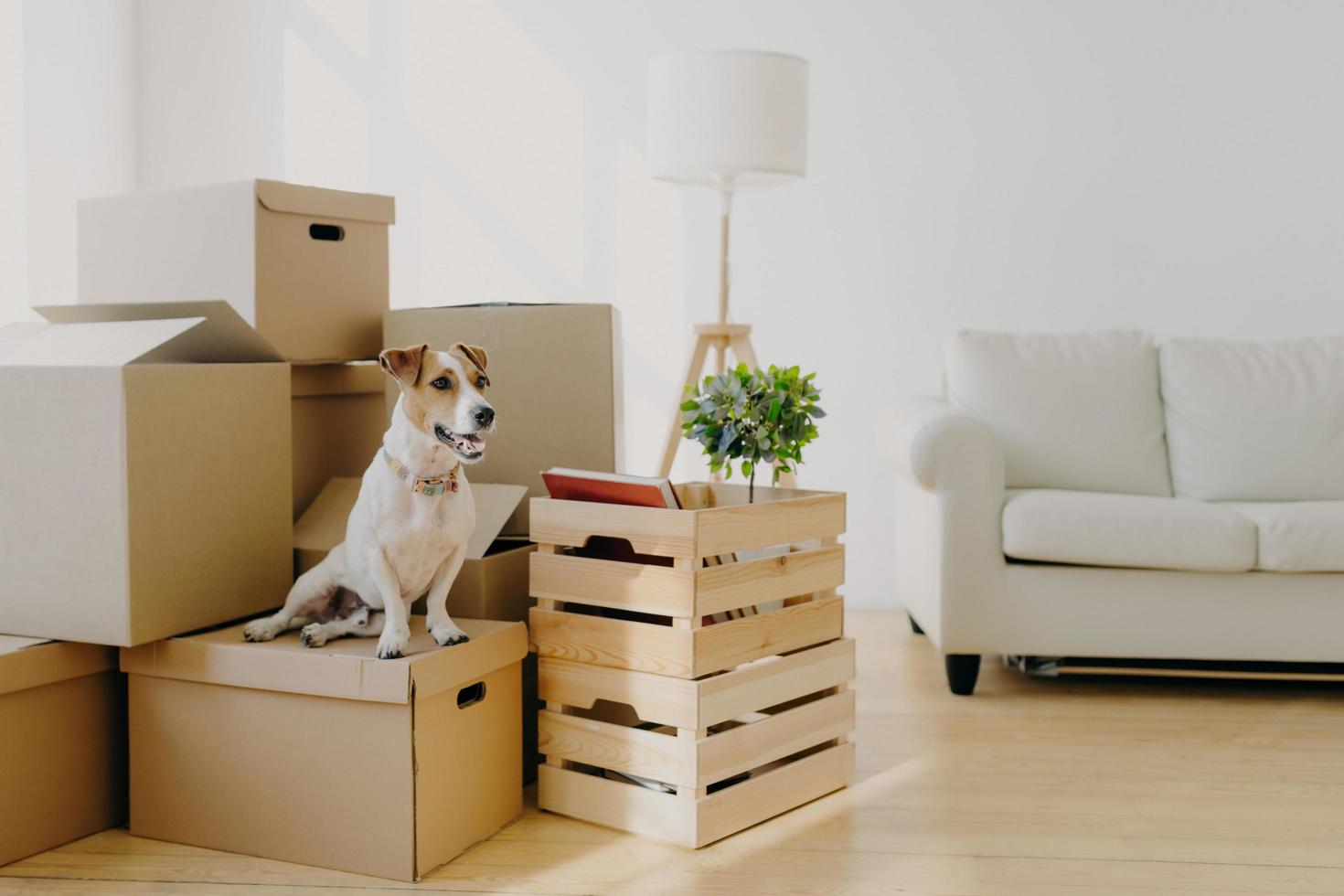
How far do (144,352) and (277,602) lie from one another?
1.57 ft

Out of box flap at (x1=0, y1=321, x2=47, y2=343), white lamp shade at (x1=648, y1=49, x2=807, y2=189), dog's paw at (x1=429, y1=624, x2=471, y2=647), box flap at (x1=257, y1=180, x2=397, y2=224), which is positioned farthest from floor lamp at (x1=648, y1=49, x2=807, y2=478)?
box flap at (x1=0, y1=321, x2=47, y2=343)

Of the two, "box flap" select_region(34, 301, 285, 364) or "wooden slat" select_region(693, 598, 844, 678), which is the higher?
"box flap" select_region(34, 301, 285, 364)

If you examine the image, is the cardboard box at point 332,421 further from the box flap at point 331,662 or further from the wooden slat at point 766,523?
the wooden slat at point 766,523

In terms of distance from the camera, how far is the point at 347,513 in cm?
228

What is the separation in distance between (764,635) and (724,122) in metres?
1.41

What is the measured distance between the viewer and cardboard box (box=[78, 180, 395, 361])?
7.20 ft

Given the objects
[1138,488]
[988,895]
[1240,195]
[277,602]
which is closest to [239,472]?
[277,602]

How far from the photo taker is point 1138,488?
3.09 m

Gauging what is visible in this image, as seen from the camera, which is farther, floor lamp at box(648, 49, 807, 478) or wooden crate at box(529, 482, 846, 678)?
floor lamp at box(648, 49, 807, 478)

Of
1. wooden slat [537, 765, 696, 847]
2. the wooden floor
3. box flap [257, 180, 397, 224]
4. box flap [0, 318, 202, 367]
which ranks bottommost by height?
the wooden floor

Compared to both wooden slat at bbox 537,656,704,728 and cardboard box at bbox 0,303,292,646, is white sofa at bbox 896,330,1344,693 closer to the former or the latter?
wooden slat at bbox 537,656,704,728

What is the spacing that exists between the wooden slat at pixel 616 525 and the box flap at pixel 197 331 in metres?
0.59

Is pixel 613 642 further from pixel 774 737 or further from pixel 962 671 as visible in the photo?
pixel 962 671

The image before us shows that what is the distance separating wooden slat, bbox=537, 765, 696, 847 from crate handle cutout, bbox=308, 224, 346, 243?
110 centimetres
